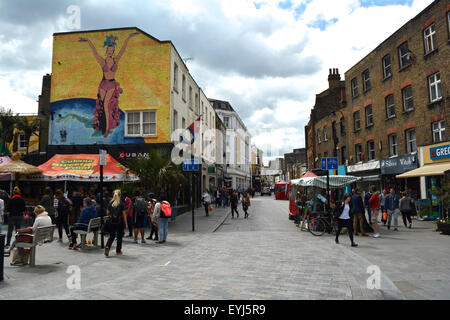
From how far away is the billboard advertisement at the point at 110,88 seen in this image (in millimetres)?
21609

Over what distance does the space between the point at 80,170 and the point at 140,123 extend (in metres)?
4.97

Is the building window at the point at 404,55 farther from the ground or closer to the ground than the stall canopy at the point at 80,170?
farther from the ground

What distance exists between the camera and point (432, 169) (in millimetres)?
17734

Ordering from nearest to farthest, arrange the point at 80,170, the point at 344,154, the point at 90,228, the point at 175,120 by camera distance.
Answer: the point at 90,228 < the point at 80,170 < the point at 175,120 < the point at 344,154

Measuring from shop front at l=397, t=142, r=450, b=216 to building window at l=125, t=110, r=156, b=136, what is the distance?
15.8 meters

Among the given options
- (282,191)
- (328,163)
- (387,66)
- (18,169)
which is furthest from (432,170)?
(282,191)

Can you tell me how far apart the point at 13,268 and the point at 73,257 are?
152 cm

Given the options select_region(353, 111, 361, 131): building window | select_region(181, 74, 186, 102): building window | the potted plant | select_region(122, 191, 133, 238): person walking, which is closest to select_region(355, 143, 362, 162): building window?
select_region(353, 111, 361, 131): building window

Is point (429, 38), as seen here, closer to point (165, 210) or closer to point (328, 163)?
point (328, 163)

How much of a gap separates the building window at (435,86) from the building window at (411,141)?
268 centimetres

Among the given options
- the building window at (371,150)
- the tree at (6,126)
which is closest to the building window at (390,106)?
the building window at (371,150)

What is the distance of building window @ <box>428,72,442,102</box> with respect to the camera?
19.3 meters

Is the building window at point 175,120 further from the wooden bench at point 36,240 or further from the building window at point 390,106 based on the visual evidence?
the building window at point 390,106

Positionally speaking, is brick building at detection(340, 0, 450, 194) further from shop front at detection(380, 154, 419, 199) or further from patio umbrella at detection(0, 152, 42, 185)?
patio umbrella at detection(0, 152, 42, 185)
